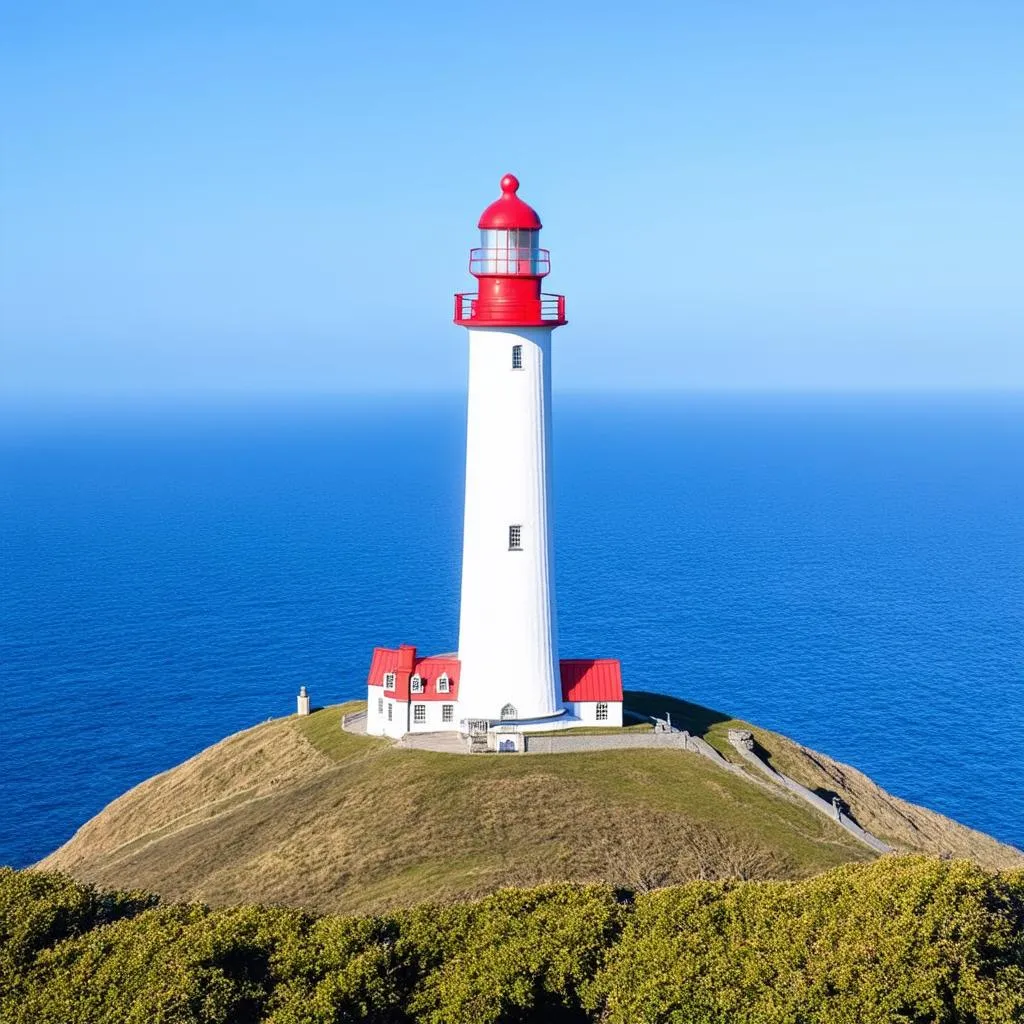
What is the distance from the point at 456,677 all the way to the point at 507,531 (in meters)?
7.04

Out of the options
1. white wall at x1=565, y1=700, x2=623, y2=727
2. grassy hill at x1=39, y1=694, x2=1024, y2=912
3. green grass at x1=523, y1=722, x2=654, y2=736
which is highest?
white wall at x1=565, y1=700, x2=623, y2=727

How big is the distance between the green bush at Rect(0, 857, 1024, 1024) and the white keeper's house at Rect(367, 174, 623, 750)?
60.7 ft

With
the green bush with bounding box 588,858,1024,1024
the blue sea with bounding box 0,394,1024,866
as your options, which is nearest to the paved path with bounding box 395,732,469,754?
the green bush with bounding box 588,858,1024,1024

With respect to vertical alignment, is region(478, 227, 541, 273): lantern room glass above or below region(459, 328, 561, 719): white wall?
above

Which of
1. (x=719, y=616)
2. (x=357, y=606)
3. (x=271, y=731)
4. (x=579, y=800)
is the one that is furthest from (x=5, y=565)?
(x=579, y=800)

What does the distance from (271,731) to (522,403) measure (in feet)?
67.1

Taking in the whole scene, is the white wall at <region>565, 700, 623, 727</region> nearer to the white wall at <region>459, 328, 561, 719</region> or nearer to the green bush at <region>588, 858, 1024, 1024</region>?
the white wall at <region>459, 328, 561, 719</region>

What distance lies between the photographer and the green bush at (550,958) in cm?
2570

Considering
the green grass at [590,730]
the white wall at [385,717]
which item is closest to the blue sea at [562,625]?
the white wall at [385,717]

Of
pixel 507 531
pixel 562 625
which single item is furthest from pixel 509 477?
pixel 562 625

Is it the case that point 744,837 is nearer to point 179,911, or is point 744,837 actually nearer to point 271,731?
point 179,911

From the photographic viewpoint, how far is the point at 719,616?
104m

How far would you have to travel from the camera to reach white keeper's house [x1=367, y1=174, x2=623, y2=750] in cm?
4616

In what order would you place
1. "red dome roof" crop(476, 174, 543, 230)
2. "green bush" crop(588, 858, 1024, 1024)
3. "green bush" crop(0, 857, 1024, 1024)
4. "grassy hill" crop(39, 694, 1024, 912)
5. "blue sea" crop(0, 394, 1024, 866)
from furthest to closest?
"blue sea" crop(0, 394, 1024, 866) < "red dome roof" crop(476, 174, 543, 230) < "grassy hill" crop(39, 694, 1024, 912) < "green bush" crop(588, 858, 1024, 1024) < "green bush" crop(0, 857, 1024, 1024)
